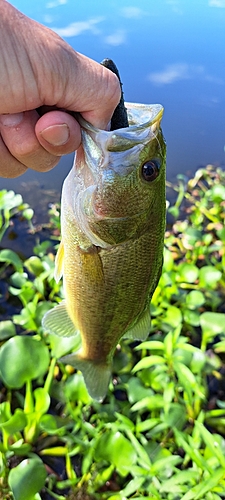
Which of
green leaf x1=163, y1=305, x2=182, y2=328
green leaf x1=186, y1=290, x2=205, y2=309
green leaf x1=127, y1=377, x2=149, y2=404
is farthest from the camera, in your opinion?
green leaf x1=186, y1=290, x2=205, y2=309

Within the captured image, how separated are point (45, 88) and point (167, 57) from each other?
22.7 feet

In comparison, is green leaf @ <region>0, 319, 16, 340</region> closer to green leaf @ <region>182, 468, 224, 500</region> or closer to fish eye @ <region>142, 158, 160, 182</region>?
green leaf @ <region>182, 468, 224, 500</region>

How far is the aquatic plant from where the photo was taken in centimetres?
203

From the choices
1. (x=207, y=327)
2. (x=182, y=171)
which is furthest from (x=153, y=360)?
(x=182, y=171)

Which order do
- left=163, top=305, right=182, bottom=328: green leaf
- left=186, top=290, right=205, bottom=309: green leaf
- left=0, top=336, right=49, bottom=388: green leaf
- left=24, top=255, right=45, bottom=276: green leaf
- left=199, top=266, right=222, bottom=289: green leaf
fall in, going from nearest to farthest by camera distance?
1. left=0, top=336, right=49, bottom=388: green leaf
2. left=163, top=305, right=182, bottom=328: green leaf
3. left=186, top=290, right=205, bottom=309: green leaf
4. left=199, top=266, right=222, bottom=289: green leaf
5. left=24, top=255, right=45, bottom=276: green leaf

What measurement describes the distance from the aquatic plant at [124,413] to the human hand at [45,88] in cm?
137

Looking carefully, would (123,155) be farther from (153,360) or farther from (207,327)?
(207,327)

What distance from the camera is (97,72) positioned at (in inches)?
47.1

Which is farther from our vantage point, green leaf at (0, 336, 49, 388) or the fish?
green leaf at (0, 336, 49, 388)

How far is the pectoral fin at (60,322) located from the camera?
6.09 ft

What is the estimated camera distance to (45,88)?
1.17 metres

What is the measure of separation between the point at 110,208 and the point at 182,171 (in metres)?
3.73

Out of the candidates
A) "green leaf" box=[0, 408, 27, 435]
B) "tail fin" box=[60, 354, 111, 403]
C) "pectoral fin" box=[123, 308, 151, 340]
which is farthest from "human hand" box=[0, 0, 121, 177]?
"green leaf" box=[0, 408, 27, 435]

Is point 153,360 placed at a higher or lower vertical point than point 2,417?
higher
